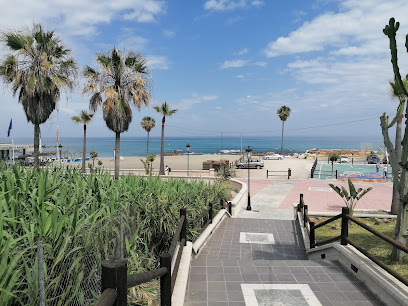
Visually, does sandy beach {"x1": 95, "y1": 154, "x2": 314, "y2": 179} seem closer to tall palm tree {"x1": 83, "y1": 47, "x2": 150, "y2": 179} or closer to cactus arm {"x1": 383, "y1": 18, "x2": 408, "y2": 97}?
tall palm tree {"x1": 83, "y1": 47, "x2": 150, "y2": 179}

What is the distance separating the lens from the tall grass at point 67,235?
2949 mm

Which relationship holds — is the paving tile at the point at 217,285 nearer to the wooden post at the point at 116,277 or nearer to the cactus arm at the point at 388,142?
the wooden post at the point at 116,277

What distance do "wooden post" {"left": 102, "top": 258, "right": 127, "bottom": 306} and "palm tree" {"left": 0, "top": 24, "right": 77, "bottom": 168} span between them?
15965 mm

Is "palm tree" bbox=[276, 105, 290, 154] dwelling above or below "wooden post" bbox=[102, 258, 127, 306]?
above

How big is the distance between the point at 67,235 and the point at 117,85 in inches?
680

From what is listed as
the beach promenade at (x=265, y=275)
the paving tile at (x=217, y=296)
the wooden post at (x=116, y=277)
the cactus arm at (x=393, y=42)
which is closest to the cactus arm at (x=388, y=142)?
the cactus arm at (x=393, y=42)

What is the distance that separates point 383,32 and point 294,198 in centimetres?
1403

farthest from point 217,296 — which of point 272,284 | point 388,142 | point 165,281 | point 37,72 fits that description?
point 37,72

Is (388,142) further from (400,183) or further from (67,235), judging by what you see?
(67,235)

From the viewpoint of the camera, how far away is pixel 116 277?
209 cm

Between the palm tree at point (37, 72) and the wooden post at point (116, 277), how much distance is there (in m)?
16.0

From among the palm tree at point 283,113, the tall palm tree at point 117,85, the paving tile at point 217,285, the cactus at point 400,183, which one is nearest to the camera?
the paving tile at point 217,285

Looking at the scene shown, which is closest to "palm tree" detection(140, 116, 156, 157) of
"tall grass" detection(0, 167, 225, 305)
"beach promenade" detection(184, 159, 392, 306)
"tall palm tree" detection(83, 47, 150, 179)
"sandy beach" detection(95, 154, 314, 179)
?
"sandy beach" detection(95, 154, 314, 179)

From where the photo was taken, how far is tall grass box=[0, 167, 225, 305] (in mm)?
2949
